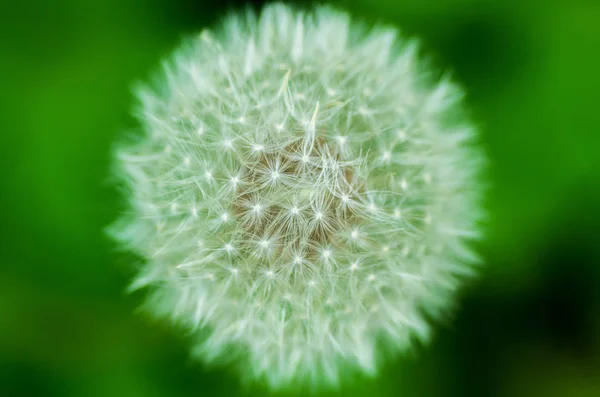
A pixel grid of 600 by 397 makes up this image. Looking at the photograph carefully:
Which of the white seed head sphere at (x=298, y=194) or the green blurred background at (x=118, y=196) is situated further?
the green blurred background at (x=118, y=196)

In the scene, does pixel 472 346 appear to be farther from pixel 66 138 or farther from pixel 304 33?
pixel 66 138

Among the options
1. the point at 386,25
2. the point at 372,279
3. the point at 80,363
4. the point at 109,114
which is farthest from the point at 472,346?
the point at 109,114

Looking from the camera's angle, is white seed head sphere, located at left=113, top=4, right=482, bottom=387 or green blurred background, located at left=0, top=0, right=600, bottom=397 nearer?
white seed head sphere, located at left=113, top=4, right=482, bottom=387

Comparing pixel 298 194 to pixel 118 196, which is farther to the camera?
pixel 118 196
